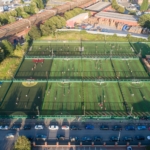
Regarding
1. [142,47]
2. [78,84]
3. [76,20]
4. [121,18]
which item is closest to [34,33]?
[76,20]

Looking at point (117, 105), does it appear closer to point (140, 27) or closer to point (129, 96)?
point (129, 96)

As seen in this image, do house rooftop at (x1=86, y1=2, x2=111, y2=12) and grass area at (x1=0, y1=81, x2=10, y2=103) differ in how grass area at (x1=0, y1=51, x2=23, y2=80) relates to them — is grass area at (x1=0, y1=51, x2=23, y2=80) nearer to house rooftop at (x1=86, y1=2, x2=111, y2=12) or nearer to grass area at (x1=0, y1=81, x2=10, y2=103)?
grass area at (x1=0, y1=81, x2=10, y2=103)

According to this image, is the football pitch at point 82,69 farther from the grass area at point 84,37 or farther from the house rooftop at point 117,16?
the house rooftop at point 117,16

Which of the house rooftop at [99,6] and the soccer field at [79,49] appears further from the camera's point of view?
the house rooftop at [99,6]

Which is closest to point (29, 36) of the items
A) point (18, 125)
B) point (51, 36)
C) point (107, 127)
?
point (51, 36)

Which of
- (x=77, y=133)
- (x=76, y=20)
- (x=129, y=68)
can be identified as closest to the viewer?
(x=77, y=133)

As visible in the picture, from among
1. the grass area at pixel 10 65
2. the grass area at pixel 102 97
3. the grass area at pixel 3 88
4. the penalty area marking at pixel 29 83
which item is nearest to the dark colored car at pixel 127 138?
the grass area at pixel 102 97

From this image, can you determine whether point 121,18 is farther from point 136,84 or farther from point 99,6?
point 136,84
